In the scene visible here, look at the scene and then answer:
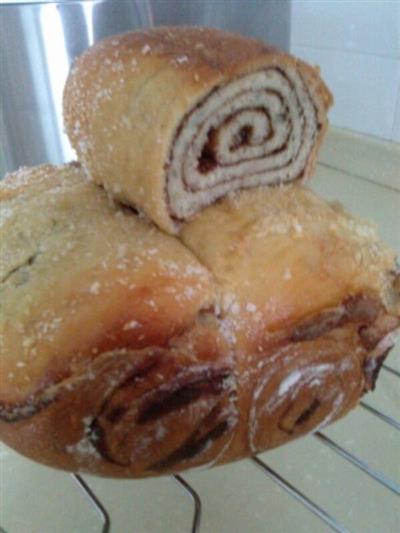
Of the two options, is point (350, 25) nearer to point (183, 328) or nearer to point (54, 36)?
point (54, 36)

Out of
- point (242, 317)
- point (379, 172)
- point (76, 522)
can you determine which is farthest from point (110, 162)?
point (379, 172)

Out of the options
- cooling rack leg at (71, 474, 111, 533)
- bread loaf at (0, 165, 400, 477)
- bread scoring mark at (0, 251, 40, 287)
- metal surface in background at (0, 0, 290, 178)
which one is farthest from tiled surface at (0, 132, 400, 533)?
metal surface in background at (0, 0, 290, 178)

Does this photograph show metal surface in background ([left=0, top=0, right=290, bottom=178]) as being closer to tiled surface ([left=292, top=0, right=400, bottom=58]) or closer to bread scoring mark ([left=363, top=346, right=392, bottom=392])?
tiled surface ([left=292, top=0, right=400, bottom=58])

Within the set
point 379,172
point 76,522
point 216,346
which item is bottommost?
point 76,522

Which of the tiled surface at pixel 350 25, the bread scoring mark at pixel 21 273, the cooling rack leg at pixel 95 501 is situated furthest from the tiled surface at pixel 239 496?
the tiled surface at pixel 350 25

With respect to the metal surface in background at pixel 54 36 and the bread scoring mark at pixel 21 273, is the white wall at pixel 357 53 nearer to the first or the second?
the metal surface in background at pixel 54 36

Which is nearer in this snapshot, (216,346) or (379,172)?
(216,346)

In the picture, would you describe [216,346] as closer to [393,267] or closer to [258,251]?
[258,251]

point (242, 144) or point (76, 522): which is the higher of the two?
point (242, 144)
